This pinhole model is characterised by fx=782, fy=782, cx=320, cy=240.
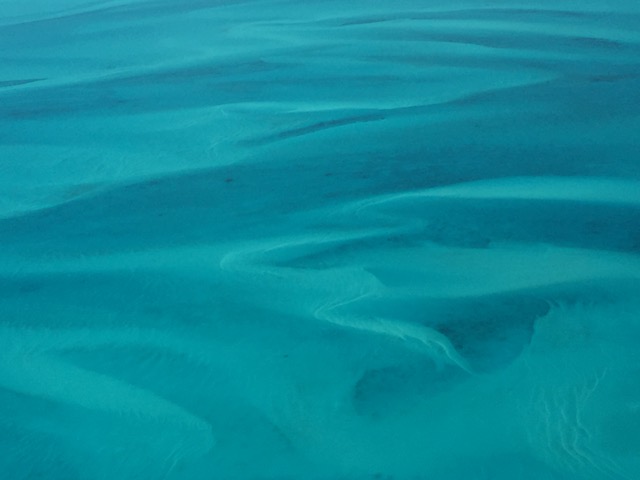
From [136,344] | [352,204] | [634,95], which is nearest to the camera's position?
[136,344]

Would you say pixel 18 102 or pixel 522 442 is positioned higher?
pixel 18 102

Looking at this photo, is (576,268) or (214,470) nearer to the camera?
(214,470)

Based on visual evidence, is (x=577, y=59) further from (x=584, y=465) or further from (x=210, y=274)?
(x=584, y=465)

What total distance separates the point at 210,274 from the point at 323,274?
1.10ft

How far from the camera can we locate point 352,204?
2.66 m

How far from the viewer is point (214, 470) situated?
1614 mm

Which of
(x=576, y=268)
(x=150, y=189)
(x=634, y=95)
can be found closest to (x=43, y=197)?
(x=150, y=189)

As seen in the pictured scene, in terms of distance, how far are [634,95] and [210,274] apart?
2.16 m

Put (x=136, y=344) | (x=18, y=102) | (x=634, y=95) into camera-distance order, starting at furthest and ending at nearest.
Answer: (x=18, y=102) < (x=634, y=95) < (x=136, y=344)

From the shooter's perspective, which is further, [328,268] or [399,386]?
[328,268]

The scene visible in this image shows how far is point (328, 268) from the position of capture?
7.54 feet

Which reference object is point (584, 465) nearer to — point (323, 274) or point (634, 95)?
point (323, 274)

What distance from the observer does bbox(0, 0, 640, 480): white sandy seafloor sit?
5.51 feet

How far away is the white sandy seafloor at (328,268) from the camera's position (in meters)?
1.68
